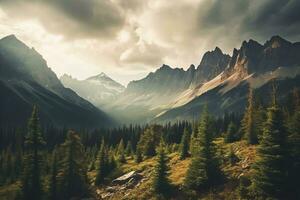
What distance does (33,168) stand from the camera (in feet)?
189

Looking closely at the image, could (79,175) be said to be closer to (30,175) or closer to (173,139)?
(30,175)

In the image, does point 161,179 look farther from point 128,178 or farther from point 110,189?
point 110,189

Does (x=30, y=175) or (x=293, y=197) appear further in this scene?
(x=30, y=175)

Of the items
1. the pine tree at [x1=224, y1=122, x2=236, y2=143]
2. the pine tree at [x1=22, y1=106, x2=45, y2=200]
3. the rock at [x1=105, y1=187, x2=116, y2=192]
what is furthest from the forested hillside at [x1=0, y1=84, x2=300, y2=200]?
the rock at [x1=105, y1=187, x2=116, y2=192]

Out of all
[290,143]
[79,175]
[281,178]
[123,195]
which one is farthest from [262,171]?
[79,175]

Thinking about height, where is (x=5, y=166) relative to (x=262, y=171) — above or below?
below

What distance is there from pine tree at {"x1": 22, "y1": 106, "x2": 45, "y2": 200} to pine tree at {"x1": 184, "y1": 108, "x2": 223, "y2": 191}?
2434 centimetres

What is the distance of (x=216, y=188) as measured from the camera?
47562mm

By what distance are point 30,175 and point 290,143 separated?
4039 cm

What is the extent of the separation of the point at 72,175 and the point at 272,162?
37.5 m

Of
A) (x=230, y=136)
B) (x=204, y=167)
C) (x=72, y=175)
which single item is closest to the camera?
(x=204, y=167)

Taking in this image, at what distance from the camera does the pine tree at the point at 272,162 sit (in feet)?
123

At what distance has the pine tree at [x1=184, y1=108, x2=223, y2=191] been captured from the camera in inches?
1944

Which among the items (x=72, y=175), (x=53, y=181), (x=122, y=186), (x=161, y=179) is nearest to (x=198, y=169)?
(x=161, y=179)
